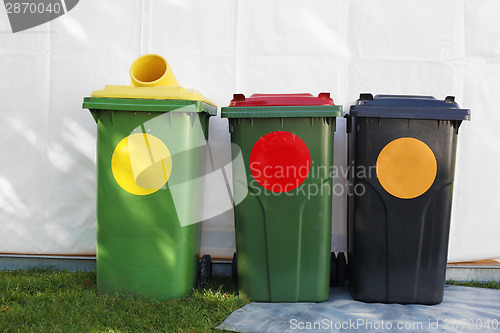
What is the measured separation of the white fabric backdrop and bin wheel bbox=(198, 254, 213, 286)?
1.03 feet

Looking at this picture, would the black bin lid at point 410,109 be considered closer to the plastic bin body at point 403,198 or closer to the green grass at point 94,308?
the plastic bin body at point 403,198

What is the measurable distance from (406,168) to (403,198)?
196 mm

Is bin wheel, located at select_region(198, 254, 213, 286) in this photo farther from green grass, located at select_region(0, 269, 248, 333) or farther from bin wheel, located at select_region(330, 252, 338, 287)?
bin wheel, located at select_region(330, 252, 338, 287)

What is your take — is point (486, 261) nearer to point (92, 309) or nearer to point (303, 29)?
point (303, 29)

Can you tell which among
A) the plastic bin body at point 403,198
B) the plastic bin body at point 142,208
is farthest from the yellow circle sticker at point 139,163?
the plastic bin body at point 403,198

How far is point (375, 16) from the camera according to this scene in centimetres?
322

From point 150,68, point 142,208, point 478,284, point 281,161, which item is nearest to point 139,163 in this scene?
point 142,208

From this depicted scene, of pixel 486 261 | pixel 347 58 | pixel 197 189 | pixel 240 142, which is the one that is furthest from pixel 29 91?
pixel 486 261

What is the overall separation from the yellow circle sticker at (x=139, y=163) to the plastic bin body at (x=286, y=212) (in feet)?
1.69

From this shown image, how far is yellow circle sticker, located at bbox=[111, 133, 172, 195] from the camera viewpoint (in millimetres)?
2516

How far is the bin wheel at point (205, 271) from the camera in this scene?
9.48 ft

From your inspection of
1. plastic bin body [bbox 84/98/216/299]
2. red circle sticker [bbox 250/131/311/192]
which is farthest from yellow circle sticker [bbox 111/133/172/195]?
red circle sticker [bbox 250/131/311/192]

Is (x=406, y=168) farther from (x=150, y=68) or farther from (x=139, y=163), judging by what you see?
(x=150, y=68)

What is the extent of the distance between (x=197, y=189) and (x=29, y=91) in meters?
1.73
